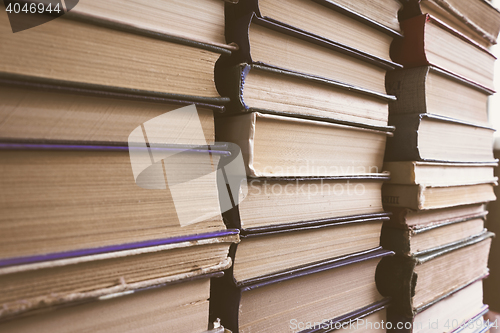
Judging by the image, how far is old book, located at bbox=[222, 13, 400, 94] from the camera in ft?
1.62

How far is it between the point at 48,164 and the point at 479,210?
1.08m

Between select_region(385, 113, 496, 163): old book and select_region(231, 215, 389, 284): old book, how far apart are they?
171 mm

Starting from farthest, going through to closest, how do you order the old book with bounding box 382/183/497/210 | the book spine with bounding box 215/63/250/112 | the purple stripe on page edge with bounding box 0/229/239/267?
the old book with bounding box 382/183/497/210 → the book spine with bounding box 215/63/250/112 → the purple stripe on page edge with bounding box 0/229/239/267

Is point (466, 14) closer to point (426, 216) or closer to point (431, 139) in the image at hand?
point (431, 139)

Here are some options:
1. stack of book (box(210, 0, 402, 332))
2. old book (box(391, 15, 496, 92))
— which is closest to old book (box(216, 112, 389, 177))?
stack of book (box(210, 0, 402, 332))

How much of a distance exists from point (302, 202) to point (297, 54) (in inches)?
9.9

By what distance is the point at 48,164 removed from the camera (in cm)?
35

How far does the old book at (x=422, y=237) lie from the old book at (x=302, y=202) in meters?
0.09

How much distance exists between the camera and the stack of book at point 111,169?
33 centimetres

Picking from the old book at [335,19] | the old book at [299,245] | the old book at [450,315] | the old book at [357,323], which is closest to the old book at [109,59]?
the old book at [335,19]

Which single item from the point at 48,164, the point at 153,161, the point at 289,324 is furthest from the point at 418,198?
the point at 48,164

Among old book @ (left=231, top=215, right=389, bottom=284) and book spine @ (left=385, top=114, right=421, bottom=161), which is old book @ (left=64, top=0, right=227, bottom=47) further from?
book spine @ (left=385, top=114, right=421, bottom=161)

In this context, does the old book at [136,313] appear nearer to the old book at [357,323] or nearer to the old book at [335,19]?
the old book at [357,323]

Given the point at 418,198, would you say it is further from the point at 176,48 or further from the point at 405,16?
the point at 176,48
